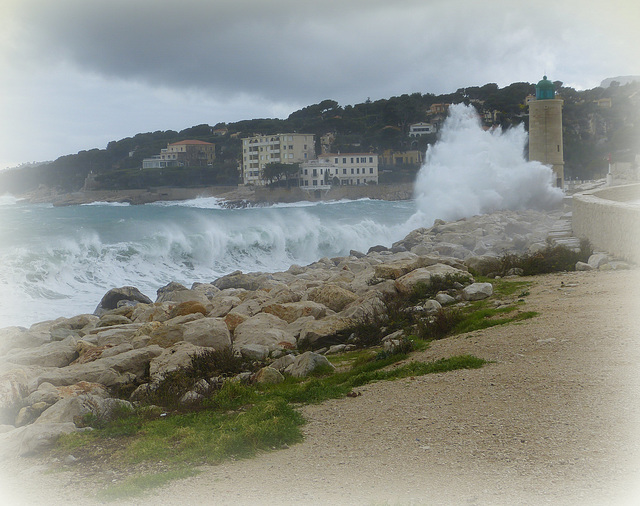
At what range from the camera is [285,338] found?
30.2 ft

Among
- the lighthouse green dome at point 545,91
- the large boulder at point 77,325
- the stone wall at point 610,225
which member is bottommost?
the large boulder at point 77,325

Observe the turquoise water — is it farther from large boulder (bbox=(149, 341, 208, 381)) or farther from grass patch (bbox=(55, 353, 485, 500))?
grass patch (bbox=(55, 353, 485, 500))

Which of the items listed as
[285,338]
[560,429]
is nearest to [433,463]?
[560,429]

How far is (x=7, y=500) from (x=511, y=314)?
5.72 m

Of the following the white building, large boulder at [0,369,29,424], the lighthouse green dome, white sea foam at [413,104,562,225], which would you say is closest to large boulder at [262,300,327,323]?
large boulder at [0,369,29,424]

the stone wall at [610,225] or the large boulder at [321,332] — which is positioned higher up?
the stone wall at [610,225]

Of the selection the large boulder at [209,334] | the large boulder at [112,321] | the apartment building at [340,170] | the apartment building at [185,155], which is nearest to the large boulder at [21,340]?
the large boulder at [112,321]

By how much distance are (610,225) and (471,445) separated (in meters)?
7.87

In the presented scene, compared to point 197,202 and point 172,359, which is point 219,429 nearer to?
point 172,359

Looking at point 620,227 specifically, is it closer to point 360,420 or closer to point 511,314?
point 511,314

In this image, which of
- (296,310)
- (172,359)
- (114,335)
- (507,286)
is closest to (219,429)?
(172,359)

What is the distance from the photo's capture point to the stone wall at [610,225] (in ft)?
32.6

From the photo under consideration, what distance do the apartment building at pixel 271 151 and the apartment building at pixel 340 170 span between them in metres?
3.39

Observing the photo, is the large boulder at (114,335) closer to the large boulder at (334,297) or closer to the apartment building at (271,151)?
the large boulder at (334,297)
